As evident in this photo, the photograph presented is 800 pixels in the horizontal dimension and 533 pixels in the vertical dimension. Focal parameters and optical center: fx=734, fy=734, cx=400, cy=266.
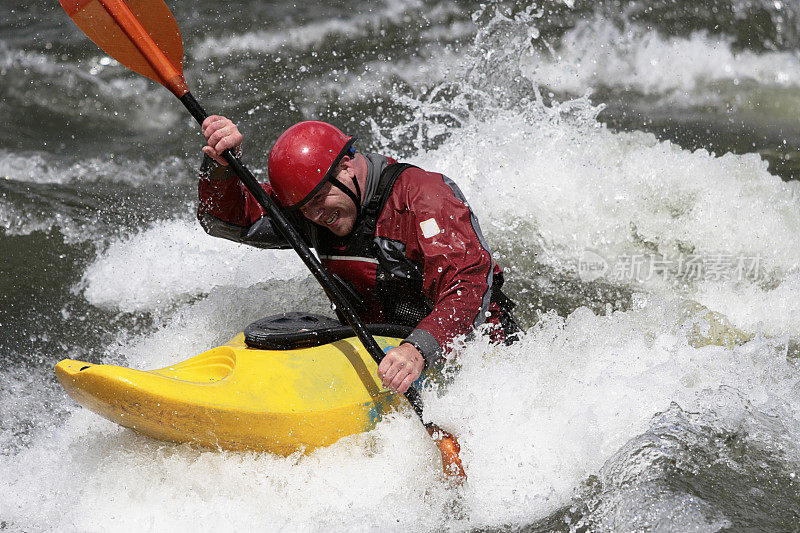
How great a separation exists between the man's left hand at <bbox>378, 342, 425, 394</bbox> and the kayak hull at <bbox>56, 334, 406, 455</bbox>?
0.90 feet

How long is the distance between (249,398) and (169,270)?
225 cm

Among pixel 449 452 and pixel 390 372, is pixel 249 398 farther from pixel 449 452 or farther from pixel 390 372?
pixel 449 452

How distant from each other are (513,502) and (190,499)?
44.6 inches

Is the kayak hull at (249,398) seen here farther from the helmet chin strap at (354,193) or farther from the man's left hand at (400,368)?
the helmet chin strap at (354,193)

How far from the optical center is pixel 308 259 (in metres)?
2.69

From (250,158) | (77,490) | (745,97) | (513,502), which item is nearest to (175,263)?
(250,158)

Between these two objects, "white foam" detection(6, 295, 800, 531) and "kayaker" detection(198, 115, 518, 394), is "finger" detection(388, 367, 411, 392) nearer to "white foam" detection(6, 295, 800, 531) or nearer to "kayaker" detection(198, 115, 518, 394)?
"kayaker" detection(198, 115, 518, 394)

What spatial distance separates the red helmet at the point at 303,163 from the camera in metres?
2.61

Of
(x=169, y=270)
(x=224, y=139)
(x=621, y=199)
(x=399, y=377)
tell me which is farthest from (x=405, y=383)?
(x=621, y=199)

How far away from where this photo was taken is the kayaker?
2.61 meters

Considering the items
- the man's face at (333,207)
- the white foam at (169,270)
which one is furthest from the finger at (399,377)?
the white foam at (169,270)

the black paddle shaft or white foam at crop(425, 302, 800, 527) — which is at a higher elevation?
the black paddle shaft

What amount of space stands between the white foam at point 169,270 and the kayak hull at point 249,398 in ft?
5.72

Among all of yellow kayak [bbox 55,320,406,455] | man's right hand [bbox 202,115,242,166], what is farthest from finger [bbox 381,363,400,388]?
man's right hand [bbox 202,115,242,166]
